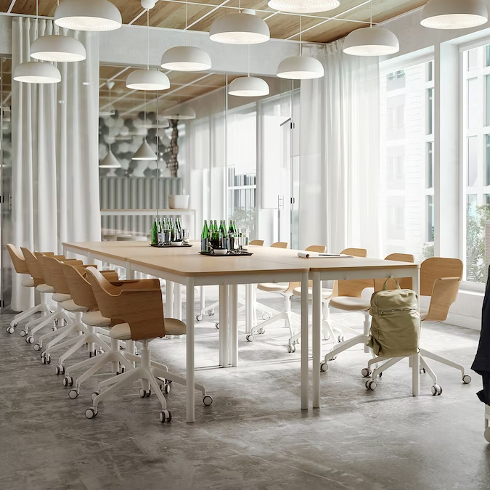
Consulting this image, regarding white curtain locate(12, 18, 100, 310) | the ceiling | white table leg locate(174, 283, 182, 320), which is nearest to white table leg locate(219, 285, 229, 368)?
white table leg locate(174, 283, 182, 320)

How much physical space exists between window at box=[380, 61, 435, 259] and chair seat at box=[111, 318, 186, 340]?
15.9 feet

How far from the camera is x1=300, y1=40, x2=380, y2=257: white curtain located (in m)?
8.97

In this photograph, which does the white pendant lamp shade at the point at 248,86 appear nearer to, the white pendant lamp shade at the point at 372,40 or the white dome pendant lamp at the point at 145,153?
the white pendant lamp shade at the point at 372,40

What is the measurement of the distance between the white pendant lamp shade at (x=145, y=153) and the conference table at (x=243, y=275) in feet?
11.6

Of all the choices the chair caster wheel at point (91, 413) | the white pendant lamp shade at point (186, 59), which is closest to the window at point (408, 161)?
the white pendant lamp shade at point (186, 59)

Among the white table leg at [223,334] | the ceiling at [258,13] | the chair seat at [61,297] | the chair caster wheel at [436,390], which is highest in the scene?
the ceiling at [258,13]

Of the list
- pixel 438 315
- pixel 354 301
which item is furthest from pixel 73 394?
pixel 438 315

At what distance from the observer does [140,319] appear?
4.09m

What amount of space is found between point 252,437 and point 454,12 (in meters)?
2.83

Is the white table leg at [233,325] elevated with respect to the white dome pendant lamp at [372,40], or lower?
lower

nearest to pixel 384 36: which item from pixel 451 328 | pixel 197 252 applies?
pixel 197 252

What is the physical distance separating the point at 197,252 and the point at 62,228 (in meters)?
3.20

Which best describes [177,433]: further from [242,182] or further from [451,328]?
[242,182]

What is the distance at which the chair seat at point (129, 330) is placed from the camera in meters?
4.15
